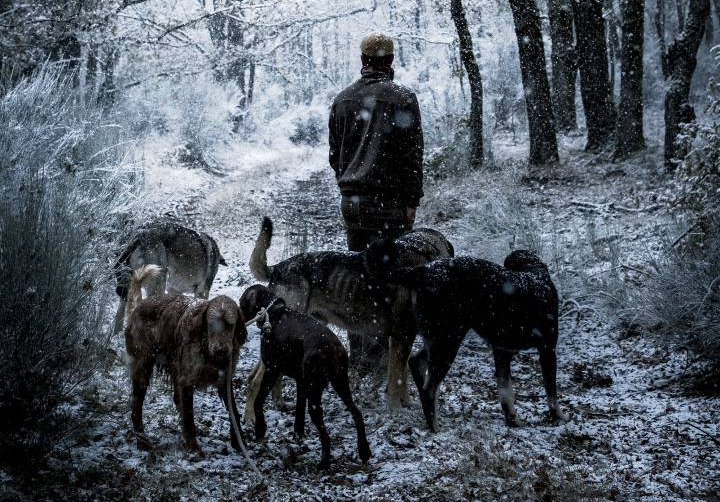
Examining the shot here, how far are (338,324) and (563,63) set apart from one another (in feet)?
50.4

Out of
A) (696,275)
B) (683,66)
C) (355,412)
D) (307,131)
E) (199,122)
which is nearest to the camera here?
(355,412)

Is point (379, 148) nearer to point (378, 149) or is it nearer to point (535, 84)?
point (378, 149)

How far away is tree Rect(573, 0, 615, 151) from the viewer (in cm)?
1413

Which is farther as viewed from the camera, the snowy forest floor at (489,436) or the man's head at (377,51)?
the man's head at (377,51)

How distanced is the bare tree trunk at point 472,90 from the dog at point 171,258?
941cm

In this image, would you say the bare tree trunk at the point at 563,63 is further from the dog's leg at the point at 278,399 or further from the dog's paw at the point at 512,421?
the dog's leg at the point at 278,399

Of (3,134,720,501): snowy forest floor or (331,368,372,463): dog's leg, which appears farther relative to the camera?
(331,368,372,463): dog's leg

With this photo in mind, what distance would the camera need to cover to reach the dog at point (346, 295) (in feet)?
16.5

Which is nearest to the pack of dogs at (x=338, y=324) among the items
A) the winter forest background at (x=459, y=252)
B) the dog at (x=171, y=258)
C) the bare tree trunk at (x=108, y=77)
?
the winter forest background at (x=459, y=252)

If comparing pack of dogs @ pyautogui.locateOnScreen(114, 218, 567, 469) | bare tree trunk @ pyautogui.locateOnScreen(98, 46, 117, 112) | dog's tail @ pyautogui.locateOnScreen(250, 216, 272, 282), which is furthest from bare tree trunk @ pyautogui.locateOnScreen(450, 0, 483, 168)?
dog's tail @ pyautogui.locateOnScreen(250, 216, 272, 282)

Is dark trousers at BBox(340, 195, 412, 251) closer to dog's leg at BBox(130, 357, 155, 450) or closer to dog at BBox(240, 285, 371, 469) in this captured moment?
dog at BBox(240, 285, 371, 469)

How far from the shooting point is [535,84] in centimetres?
1386

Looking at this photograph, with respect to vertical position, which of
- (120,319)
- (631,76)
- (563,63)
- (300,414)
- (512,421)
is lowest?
(512,421)

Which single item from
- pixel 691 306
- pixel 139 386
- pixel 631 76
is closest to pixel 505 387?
pixel 691 306
